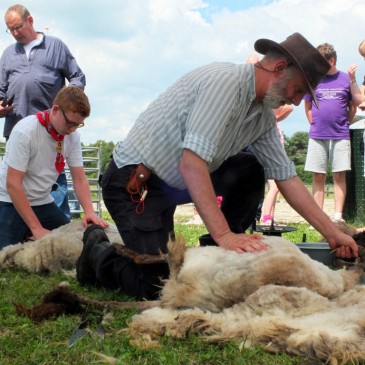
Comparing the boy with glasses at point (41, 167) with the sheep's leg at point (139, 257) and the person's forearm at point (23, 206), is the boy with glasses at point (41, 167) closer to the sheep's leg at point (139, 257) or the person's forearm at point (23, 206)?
the person's forearm at point (23, 206)

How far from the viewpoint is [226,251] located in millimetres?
2836

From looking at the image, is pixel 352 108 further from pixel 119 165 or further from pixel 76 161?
pixel 119 165

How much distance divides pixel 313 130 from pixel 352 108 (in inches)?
24.1

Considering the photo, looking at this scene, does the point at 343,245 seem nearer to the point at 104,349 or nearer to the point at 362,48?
the point at 104,349

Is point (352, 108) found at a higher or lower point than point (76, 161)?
higher

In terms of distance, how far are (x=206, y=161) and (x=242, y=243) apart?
501mm

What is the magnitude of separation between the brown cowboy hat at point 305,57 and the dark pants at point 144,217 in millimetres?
1004

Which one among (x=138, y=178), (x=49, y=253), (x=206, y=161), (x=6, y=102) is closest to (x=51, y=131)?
(x=49, y=253)

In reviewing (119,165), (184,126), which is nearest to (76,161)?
(119,165)

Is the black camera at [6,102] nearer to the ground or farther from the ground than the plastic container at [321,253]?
farther from the ground

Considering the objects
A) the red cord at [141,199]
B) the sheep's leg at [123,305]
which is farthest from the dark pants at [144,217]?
the sheep's leg at [123,305]

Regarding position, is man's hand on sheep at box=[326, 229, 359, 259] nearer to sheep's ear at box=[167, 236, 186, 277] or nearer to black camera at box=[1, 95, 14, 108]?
sheep's ear at box=[167, 236, 186, 277]

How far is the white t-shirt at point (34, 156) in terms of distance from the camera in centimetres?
457

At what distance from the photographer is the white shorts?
25.6 feet
